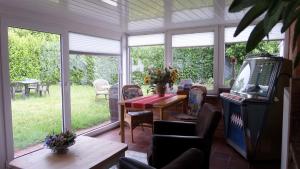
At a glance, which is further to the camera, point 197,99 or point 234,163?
point 197,99

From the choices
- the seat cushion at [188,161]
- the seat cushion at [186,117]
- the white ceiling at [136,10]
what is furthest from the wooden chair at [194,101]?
the seat cushion at [188,161]

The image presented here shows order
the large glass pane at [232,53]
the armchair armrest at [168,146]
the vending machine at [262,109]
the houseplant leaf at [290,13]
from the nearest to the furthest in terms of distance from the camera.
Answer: the houseplant leaf at [290,13] < the armchair armrest at [168,146] < the vending machine at [262,109] < the large glass pane at [232,53]

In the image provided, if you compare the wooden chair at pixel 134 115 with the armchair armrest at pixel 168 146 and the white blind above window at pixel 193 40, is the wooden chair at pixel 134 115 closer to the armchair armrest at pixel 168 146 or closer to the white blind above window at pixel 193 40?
the white blind above window at pixel 193 40

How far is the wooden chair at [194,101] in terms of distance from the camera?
378 centimetres

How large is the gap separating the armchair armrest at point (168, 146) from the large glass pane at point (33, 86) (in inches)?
80.8

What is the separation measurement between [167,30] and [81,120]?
251cm

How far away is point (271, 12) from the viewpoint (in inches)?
21.5

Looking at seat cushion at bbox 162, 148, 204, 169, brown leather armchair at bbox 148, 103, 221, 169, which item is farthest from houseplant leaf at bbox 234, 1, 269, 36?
brown leather armchair at bbox 148, 103, 221, 169

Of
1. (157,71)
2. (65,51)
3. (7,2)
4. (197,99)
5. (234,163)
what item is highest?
(7,2)

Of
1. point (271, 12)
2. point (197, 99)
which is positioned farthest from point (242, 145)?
point (271, 12)

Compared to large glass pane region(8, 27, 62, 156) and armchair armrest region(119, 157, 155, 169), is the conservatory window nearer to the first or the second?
large glass pane region(8, 27, 62, 156)

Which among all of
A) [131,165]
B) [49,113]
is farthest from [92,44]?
[131,165]

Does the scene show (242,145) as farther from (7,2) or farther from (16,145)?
(7,2)

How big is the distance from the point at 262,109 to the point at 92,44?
303cm
